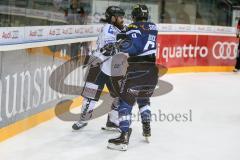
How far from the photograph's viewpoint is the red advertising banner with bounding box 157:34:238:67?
36.2 feet

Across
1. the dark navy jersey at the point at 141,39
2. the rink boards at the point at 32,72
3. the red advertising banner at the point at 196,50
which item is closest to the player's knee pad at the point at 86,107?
the rink boards at the point at 32,72

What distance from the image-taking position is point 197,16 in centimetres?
1230

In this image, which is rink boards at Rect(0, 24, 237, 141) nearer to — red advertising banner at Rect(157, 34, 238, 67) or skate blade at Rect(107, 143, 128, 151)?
skate blade at Rect(107, 143, 128, 151)

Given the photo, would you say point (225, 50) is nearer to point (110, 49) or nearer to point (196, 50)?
point (196, 50)

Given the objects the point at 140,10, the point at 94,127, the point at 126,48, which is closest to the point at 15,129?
the point at 94,127

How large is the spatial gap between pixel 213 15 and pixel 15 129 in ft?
27.5

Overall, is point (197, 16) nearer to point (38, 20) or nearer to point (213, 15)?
point (213, 15)

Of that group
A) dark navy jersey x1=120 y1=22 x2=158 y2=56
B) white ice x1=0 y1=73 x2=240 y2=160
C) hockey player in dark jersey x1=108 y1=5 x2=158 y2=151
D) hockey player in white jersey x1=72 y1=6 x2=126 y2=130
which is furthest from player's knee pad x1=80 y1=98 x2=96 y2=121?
dark navy jersey x1=120 y1=22 x2=158 y2=56

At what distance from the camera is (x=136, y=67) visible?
5211 millimetres

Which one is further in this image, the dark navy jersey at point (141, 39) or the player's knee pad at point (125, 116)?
the player's knee pad at point (125, 116)

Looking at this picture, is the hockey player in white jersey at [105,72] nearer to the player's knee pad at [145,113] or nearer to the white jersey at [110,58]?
the white jersey at [110,58]

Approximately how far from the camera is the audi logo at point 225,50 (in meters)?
12.1

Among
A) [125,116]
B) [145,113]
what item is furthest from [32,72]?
[145,113]

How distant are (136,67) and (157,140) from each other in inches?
36.3
